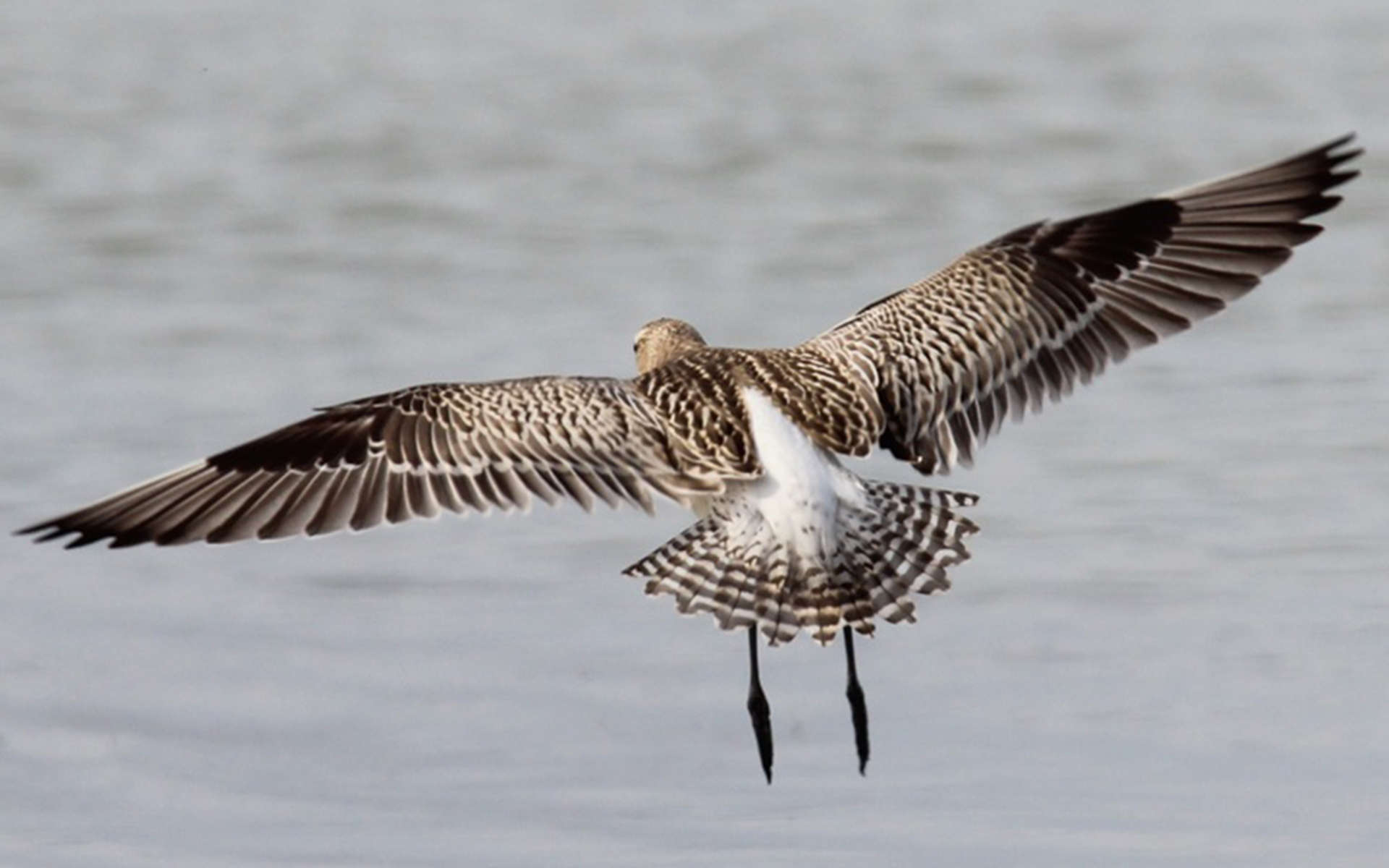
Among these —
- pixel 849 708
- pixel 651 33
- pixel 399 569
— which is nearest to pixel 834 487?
pixel 849 708

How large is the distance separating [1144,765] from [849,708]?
0.80m

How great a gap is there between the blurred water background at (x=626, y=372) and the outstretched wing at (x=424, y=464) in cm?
55

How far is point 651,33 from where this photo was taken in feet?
51.8

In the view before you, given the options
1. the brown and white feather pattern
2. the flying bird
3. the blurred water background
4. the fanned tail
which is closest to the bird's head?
the flying bird

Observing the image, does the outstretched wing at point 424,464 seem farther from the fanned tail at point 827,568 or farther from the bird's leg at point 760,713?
the bird's leg at point 760,713

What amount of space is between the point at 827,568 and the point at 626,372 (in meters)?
3.34

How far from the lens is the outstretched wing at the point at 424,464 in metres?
6.27

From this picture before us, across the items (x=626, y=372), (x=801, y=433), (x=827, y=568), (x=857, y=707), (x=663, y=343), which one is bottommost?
(x=857, y=707)

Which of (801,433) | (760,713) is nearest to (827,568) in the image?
(801,433)

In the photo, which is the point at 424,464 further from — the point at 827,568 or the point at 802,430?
the point at 827,568

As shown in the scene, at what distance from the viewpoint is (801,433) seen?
618 cm

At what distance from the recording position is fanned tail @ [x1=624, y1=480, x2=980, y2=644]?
5.98m

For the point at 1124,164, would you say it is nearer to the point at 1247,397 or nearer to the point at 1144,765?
the point at 1247,397

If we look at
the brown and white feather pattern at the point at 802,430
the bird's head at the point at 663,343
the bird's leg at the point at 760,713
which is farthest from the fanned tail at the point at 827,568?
the bird's head at the point at 663,343
